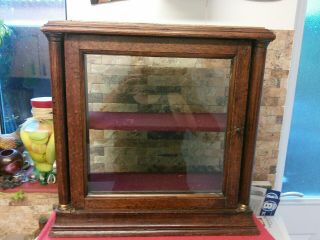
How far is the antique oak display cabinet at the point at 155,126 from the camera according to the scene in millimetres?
716

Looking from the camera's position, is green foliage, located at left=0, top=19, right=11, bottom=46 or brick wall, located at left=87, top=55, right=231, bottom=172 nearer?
brick wall, located at left=87, top=55, right=231, bottom=172

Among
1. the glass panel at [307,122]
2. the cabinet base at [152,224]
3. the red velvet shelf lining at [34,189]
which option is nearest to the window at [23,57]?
the red velvet shelf lining at [34,189]


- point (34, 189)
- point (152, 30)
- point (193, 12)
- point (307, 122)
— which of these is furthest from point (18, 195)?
point (307, 122)

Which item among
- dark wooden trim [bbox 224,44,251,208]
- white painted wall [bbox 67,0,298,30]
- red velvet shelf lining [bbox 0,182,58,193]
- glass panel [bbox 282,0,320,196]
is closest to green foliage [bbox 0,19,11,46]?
white painted wall [bbox 67,0,298,30]

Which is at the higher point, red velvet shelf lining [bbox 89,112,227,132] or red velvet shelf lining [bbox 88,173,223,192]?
red velvet shelf lining [bbox 89,112,227,132]

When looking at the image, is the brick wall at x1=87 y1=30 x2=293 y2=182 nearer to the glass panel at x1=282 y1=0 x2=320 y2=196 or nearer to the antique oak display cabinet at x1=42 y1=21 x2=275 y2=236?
the antique oak display cabinet at x1=42 y1=21 x2=275 y2=236

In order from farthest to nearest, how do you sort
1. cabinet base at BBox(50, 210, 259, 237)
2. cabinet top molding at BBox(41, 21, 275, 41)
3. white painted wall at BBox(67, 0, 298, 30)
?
white painted wall at BBox(67, 0, 298, 30)
cabinet base at BBox(50, 210, 259, 237)
cabinet top molding at BBox(41, 21, 275, 41)

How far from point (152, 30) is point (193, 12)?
0.37 meters

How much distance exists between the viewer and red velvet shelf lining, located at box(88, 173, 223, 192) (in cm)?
82

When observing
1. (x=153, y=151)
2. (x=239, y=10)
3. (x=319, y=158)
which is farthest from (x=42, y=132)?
(x=319, y=158)

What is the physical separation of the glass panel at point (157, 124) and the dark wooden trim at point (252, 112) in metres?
0.06

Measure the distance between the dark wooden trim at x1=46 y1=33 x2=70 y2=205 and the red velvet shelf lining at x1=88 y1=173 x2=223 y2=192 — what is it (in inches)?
2.7

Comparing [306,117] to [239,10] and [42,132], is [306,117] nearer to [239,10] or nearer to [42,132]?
[239,10]

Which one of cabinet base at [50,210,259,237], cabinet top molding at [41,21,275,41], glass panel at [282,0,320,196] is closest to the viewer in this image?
cabinet top molding at [41,21,275,41]
